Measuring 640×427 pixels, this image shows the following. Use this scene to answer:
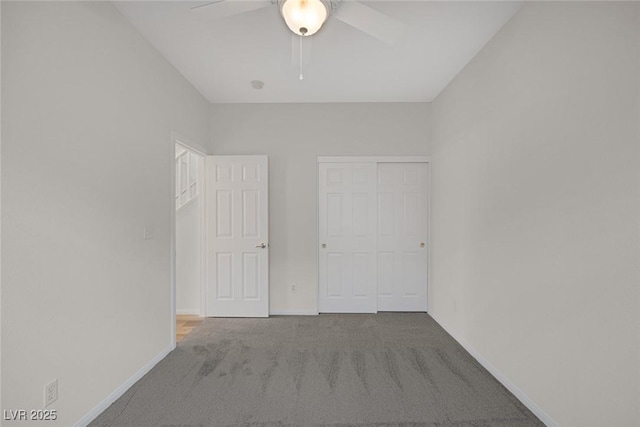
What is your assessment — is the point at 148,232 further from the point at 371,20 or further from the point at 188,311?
the point at 371,20

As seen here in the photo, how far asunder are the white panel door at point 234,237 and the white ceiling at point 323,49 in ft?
3.06

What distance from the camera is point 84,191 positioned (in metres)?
1.81

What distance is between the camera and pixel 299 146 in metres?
3.92

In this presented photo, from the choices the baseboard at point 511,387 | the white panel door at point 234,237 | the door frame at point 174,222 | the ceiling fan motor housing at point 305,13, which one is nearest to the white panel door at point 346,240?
the white panel door at point 234,237

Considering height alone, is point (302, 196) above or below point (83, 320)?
above

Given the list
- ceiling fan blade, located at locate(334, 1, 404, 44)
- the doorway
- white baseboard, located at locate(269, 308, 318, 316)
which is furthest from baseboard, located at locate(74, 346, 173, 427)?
ceiling fan blade, located at locate(334, 1, 404, 44)

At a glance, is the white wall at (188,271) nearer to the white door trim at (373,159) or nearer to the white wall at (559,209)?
the white door trim at (373,159)

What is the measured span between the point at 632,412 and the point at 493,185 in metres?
1.54

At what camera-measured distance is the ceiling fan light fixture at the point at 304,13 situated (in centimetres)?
156

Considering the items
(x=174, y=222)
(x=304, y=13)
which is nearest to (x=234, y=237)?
(x=174, y=222)

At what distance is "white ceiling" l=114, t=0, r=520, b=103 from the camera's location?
2.12 metres

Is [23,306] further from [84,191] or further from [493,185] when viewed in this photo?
[493,185]

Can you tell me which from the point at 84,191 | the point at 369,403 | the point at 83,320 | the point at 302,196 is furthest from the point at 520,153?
the point at 83,320

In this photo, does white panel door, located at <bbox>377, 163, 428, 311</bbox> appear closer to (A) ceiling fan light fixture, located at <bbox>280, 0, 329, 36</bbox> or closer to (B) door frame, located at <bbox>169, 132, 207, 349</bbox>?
(B) door frame, located at <bbox>169, 132, 207, 349</bbox>
